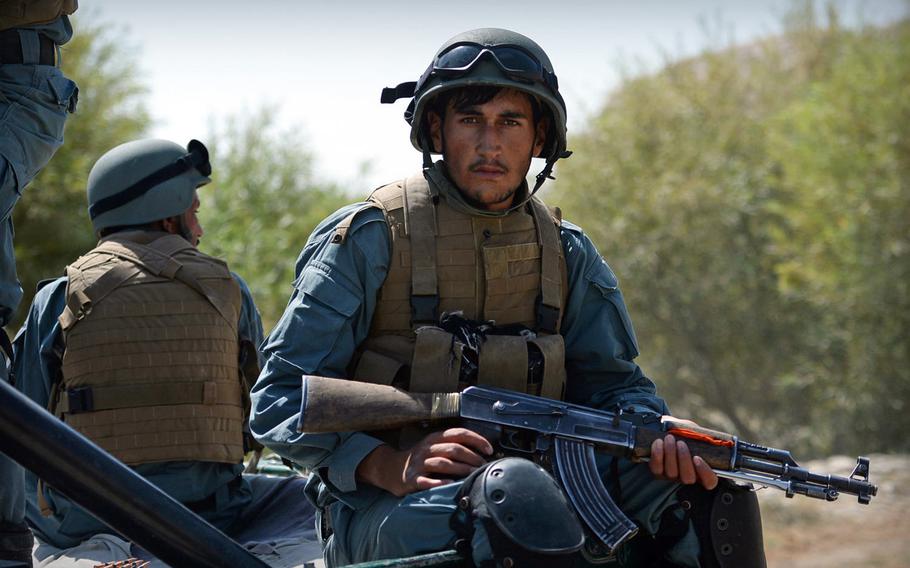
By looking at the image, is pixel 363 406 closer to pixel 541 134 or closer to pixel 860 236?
pixel 541 134

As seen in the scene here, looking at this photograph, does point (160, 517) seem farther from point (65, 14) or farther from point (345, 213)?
point (65, 14)

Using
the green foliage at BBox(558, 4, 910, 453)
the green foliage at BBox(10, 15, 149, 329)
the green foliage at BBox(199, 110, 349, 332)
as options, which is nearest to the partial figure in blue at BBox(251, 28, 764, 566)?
the green foliage at BBox(199, 110, 349, 332)

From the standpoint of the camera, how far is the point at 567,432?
11.5 ft

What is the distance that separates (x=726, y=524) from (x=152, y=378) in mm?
2348

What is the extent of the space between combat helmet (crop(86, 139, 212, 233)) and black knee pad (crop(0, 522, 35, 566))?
1.79 meters

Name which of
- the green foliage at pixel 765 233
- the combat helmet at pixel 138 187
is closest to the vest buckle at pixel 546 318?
the combat helmet at pixel 138 187

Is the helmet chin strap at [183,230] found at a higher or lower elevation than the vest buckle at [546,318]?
higher

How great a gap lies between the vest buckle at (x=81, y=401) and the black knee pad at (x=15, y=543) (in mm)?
983

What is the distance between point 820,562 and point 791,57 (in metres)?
19.3

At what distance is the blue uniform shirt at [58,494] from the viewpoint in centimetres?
476

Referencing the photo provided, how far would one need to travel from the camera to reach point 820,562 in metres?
12.6

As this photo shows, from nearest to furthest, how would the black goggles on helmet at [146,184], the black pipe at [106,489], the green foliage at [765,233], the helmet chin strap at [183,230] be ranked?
the black pipe at [106,489]
the black goggles on helmet at [146,184]
the helmet chin strap at [183,230]
the green foliage at [765,233]

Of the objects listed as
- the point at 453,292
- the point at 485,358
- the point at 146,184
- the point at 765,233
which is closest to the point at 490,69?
the point at 453,292

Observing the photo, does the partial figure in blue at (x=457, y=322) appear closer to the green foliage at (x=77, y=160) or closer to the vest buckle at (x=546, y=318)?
the vest buckle at (x=546, y=318)
